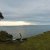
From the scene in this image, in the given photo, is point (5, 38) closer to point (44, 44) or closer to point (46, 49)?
point (44, 44)

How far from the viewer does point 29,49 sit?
20797mm

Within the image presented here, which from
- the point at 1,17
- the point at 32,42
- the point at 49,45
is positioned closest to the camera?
the point at 49,45

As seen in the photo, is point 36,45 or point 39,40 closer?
point 36,45

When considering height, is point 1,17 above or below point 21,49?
above

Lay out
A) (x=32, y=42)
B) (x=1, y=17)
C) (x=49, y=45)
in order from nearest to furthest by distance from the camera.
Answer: (x=49, y=45)
(x=32, y=42)
(x=1, y=17)

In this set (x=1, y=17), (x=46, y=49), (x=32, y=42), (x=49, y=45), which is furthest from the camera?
(x=1, y=17)

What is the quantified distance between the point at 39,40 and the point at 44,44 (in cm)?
202

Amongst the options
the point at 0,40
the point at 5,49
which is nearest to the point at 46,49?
the point at 5,49

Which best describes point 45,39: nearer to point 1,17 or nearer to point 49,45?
point 49,45

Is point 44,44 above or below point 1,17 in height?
below

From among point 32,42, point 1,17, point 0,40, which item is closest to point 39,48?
point 32,42

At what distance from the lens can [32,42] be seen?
79.2ft

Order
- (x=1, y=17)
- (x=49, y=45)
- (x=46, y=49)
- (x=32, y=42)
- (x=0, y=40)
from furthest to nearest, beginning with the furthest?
(x=1, y=17), (x=0, y=40), (x=32, y=42), (x=49, y=45), (x=46, y=49)

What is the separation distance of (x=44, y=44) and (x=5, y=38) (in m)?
9.42
